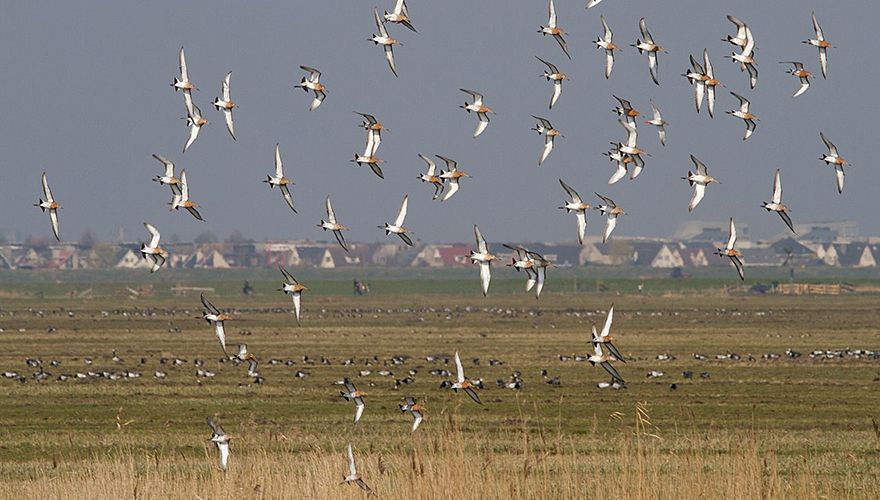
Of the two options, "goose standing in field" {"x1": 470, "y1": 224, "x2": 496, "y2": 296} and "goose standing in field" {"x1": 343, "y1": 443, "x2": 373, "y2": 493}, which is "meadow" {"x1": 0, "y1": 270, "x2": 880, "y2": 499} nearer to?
"goose standing in field" {"x1": 343, "y1": 443, "x2": 373, "y2": 493}

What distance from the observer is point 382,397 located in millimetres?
43844

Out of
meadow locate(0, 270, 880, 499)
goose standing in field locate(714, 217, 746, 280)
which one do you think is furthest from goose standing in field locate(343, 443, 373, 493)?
goose standing in field locate(714, 217, 746, 280)

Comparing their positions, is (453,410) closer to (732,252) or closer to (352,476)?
(352,476)

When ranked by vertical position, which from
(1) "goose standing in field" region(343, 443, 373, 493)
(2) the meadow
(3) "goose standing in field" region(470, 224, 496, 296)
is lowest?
(2) the meadow

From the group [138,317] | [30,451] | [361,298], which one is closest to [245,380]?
[30,451]

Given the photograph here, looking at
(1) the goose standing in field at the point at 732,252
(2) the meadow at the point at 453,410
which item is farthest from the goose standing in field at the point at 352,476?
(1) the goose standing in field at the point at 732,252

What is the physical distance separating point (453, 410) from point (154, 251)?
82.4 ft

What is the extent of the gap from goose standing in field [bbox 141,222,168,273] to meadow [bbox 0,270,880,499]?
4389 mm

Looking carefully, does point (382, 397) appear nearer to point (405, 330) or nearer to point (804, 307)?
point (405, 330)

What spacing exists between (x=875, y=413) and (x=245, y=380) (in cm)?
2102

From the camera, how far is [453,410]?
3962cm

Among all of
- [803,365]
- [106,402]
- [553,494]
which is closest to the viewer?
[553,494]

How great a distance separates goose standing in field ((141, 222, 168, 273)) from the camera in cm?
1500

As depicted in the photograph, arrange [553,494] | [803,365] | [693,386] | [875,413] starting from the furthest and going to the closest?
[803,365] < [693,386] < [875,413] < [553,494]
